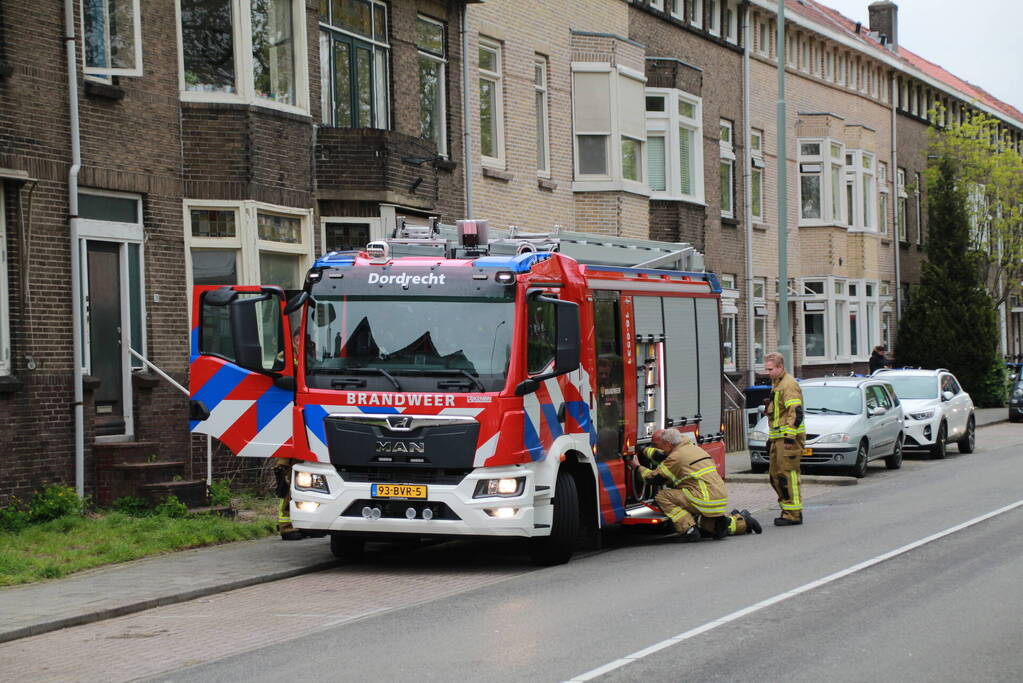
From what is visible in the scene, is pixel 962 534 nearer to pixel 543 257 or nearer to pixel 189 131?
pixel 543 257

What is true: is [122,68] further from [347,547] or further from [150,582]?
[150,582]

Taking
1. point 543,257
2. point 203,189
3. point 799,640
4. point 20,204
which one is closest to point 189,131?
point 203,189

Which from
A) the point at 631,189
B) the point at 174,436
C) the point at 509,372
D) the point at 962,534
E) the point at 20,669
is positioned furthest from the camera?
the point at 631,189

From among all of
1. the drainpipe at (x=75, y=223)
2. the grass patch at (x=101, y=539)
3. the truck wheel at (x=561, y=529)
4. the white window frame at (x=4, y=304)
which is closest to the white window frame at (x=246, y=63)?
the drainpipe at (x=75, y=223)

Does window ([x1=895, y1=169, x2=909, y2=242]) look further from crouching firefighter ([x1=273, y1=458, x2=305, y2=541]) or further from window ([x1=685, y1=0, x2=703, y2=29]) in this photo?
crouching firefighter ([x1=273, y1=458, x2=305, y2=541])

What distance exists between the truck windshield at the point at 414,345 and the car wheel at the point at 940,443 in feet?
56.3

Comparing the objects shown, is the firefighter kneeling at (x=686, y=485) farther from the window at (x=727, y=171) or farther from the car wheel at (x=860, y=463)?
the window at (x=727, y=171)

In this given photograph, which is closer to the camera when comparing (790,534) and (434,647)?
(434,647)

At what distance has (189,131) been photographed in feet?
60.8

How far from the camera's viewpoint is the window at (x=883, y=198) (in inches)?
1913

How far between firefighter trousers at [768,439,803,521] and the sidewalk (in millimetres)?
5162

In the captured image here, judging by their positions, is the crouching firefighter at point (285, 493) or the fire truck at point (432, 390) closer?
the fire truck at point (432, 390)

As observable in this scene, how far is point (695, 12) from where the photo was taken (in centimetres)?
3594

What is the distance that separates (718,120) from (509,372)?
2472cm
